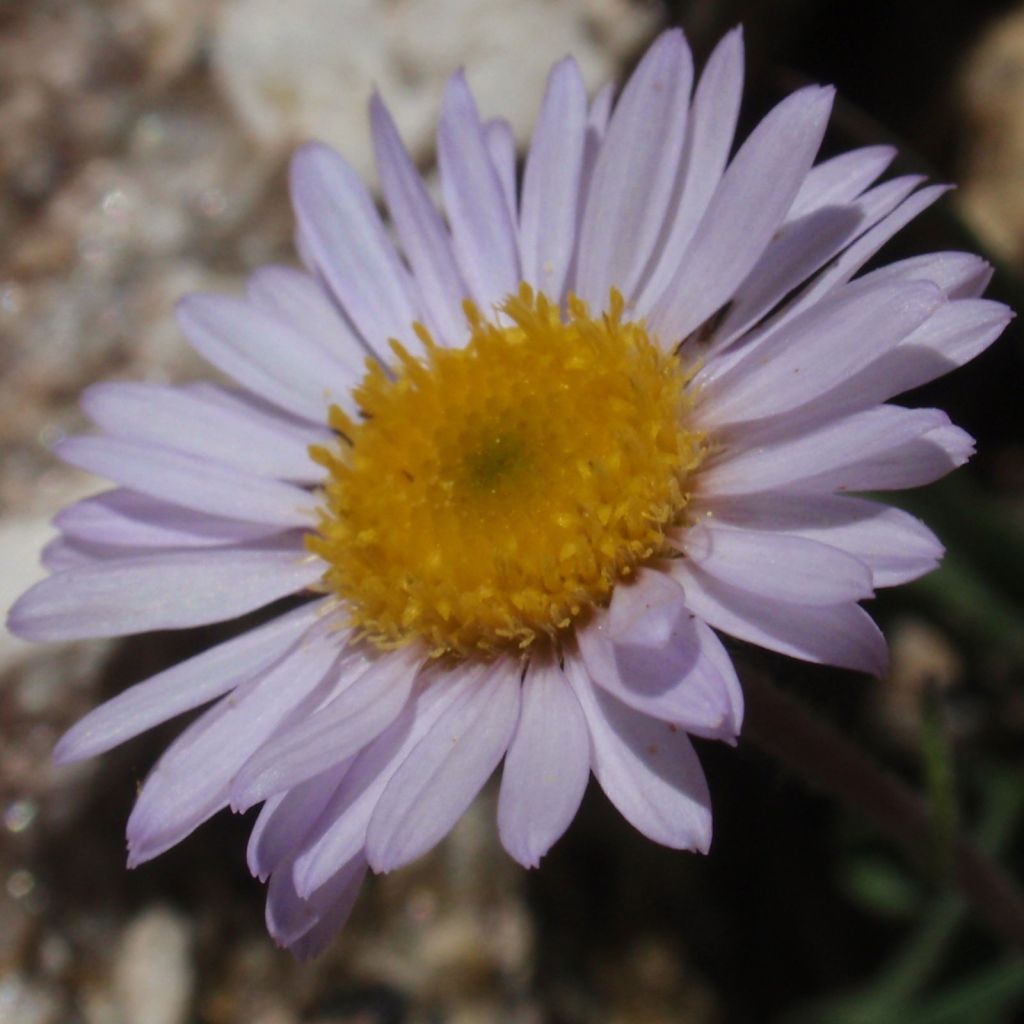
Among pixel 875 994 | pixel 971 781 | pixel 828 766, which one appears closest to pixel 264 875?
pixel 828 766

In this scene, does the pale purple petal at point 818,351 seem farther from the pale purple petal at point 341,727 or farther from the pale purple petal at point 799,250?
the pale purple petal at point 341,727

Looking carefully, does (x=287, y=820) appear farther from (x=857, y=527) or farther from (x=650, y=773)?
(x=857, y=527)

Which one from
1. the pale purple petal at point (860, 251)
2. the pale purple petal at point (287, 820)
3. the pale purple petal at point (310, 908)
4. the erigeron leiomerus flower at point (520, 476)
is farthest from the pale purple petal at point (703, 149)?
the pale purple petal at point (310, 908)

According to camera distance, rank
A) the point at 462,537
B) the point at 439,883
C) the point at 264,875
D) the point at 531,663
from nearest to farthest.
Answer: the point at 264,875
the point at 531,663
the point at 462,537
the point at 439,883

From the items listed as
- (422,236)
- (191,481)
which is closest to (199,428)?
(191,481)

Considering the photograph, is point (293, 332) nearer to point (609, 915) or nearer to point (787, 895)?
point (609, 915)

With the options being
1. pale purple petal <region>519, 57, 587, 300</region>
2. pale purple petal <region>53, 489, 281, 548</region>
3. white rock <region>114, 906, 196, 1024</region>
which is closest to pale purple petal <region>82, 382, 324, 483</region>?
pale purple petal <region>53, 489, 281, 548</region>
